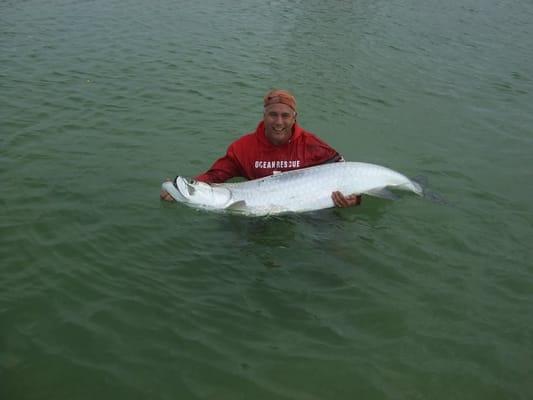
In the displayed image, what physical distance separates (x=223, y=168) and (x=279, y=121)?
1012mm

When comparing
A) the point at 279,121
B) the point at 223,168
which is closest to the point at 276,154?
the point at 279,121

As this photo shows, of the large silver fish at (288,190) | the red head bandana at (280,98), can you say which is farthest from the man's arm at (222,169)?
the red head bandana at (280,98)

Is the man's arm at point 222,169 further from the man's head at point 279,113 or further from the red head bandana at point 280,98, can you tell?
the red head bandana at point 280,98

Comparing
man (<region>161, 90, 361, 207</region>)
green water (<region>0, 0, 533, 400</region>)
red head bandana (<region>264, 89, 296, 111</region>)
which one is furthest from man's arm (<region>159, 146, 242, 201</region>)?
red head bandana (<region>264, 89, 296, 111</region>)

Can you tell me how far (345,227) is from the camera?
6723 mm

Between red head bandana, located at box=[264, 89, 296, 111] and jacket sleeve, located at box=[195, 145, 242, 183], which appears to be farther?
jacket sleeve, located at box=[195, 145, 242, 183]

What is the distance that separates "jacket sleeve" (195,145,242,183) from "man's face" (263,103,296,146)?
0.57 m

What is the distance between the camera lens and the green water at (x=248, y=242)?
4539 millimetres

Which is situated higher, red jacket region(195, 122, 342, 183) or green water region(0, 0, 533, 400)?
red jacket region(195, 122, 342, 183)

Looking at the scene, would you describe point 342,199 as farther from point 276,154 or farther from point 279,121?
point 279,121

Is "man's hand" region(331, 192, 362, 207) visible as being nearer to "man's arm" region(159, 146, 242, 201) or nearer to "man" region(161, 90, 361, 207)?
"man" region(161, 90, 361, 207)

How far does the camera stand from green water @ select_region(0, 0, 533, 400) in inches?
179

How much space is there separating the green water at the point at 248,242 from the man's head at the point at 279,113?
113 cm

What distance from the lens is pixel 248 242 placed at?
6309mm
